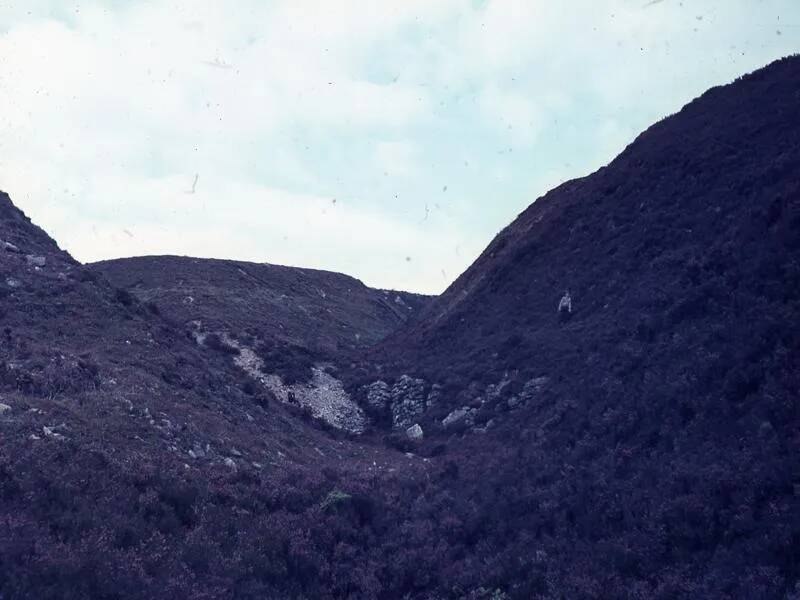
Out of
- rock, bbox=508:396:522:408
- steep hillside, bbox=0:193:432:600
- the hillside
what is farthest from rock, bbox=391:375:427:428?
rock, bbox=508:396:522:408

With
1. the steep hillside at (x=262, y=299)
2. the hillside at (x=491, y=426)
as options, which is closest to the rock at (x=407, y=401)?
the hillside at (x=491, y=426)

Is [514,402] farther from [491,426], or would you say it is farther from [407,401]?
[407,401]

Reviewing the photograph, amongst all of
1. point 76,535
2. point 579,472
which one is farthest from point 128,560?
point 579,472

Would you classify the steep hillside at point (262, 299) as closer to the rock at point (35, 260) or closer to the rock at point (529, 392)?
the rock at point (35, 260)

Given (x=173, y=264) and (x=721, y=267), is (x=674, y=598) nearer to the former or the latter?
(x=721, y=267)

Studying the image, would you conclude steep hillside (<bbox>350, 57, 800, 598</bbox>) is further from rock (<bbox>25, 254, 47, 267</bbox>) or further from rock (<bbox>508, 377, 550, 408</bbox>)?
rock (<bbox>25, 254, 47, 267</bbox>)
